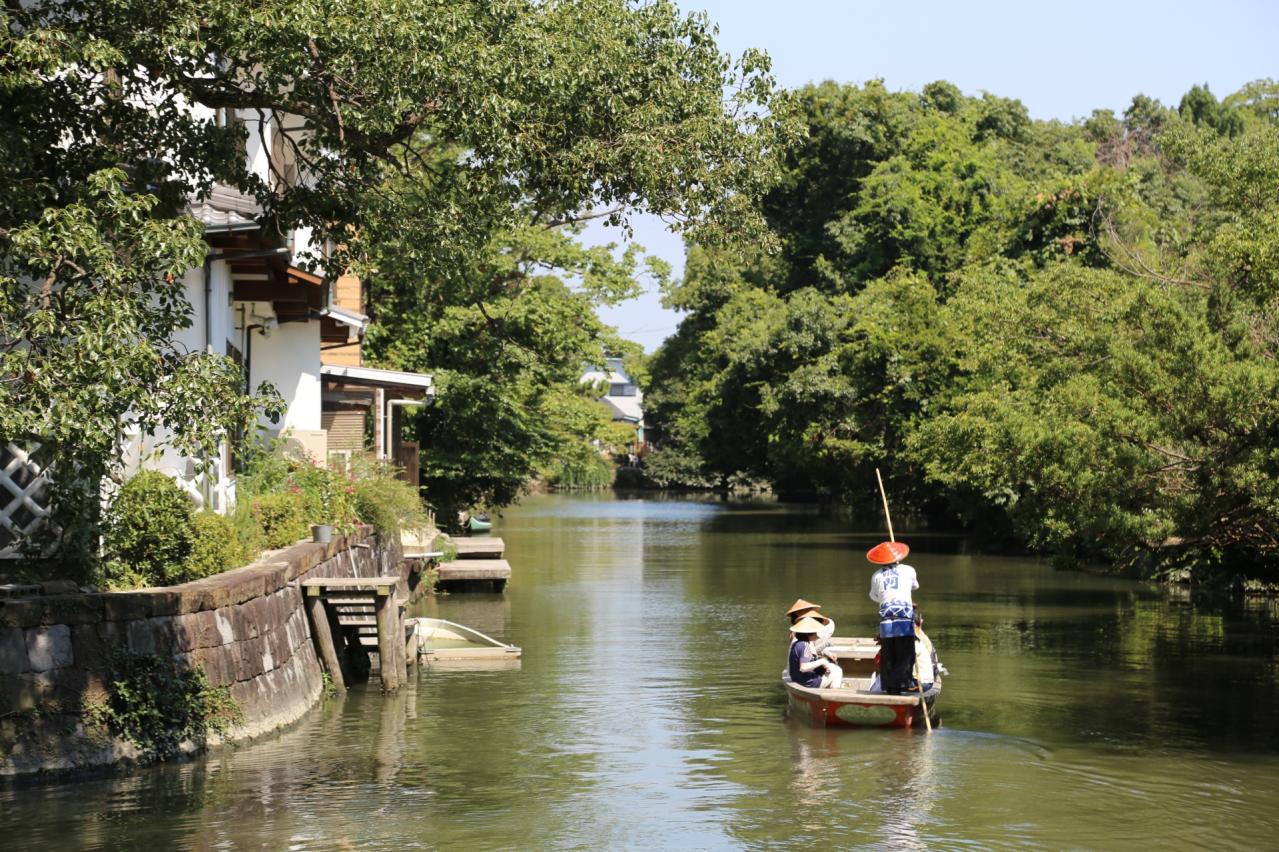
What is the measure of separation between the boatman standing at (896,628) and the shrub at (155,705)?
22.4 feet

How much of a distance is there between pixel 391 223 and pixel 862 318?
45.5m

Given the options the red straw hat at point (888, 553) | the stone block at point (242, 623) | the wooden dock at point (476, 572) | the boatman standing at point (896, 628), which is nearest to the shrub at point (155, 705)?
the stone block at point (242, 623)

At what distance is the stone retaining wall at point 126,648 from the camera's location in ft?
39.9

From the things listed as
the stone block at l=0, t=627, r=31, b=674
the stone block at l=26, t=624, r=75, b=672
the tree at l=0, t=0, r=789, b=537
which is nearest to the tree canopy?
the tree at l=0, t=0, r=789, b=537

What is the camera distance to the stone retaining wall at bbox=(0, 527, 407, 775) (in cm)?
1215

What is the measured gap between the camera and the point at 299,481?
22.1m

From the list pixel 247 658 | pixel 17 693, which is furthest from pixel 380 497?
pixel 17 693

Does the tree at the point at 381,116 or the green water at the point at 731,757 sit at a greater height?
the tree at the point at 381,116

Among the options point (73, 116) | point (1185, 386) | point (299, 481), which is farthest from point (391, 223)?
→ point (1185, 386)

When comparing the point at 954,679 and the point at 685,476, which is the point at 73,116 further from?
the point at 685,476

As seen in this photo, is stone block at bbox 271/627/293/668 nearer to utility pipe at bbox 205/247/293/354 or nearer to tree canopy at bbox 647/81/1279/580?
utility pipe at bbox 205/247/293/354

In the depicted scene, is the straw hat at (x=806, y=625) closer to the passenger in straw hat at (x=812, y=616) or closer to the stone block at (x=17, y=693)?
the passenger in straw hat at (x=812, y=616)

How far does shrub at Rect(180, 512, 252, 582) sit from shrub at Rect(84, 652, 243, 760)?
5.11 feet

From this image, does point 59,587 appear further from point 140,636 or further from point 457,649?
point 457,649
